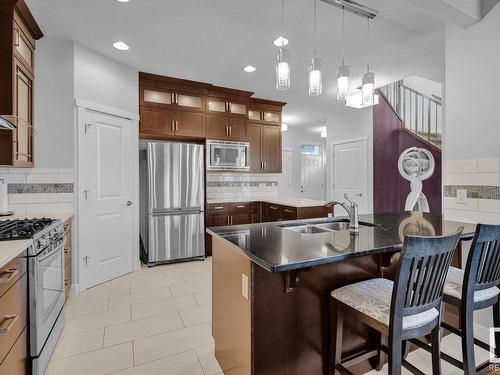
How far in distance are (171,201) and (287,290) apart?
2.92m

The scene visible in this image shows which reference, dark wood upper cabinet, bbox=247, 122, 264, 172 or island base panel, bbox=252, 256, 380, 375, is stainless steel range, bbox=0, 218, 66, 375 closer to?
island base panel, bbox=252, 256, 380, 375

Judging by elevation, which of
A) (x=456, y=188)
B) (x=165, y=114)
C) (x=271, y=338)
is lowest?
(x=271, y=338)

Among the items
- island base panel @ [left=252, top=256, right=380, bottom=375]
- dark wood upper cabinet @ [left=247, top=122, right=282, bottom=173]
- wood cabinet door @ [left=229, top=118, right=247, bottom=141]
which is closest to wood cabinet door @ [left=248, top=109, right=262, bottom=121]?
dark wood upper cabinet @ [left=247, top=122, right=282, bottom=173]

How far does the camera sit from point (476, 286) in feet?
5.02

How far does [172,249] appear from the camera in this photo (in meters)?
4.06

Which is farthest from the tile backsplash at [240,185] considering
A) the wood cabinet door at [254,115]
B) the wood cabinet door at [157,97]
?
the wood cabinet door at [157,97]

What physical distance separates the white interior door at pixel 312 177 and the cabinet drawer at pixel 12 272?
6.82m

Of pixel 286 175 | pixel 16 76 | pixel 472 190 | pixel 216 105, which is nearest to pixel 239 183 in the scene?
pixel 216 105

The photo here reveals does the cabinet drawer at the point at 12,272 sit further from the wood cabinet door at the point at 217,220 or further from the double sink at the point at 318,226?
the wood cabinet door at the point at 217,220

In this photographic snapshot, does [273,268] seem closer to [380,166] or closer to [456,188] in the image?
[456,188]

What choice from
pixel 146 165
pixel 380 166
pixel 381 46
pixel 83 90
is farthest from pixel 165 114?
pixel 380 166

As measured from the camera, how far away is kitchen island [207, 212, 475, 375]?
1.42m

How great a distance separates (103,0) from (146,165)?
204 centimetres

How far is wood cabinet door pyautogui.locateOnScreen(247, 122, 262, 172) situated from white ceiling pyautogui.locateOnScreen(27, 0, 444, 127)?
43.5 inches
